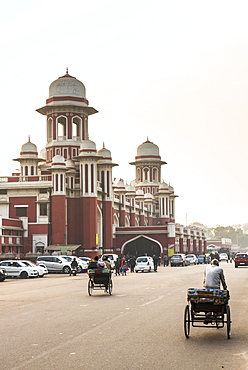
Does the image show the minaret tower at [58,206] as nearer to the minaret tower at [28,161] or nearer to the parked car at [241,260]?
the minaret tower at [28,161]

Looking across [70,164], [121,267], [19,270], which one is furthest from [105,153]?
[19,270]

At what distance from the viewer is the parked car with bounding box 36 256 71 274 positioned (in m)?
46.6

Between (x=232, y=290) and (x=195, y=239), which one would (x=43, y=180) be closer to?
(x=232, y=290)

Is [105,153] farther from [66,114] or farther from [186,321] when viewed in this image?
[186,321]

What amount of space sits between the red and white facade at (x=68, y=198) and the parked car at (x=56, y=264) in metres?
10.6

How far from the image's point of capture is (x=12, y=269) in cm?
4025

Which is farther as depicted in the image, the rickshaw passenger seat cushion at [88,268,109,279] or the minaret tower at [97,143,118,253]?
the minaret tower at [97,143,118,253]

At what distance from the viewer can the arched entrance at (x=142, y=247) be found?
3253 inches

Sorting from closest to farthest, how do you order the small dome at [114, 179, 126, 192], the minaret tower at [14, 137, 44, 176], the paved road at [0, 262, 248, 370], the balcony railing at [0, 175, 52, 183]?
1. the paved road at [0, 262, 248, 370]
2. the balcony railing at [0, 175, 52, 183]
3. the minaret tower at [14, 137, 44, 176]
4. the small dome at [114, 179, 126, 192]

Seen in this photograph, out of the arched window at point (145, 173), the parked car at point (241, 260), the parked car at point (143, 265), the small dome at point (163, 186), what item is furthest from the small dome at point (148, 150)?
the parked car at point (143, 265)

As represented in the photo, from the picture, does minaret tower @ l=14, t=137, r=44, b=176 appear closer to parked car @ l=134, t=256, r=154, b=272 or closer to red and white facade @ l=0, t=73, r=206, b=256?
red and white facade @ l=0, t=73, r=206, b=256

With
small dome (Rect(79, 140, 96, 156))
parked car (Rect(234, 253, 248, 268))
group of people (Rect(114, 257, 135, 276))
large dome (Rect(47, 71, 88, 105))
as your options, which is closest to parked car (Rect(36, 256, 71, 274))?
group of people (Rect(114, 257, 135, 276))

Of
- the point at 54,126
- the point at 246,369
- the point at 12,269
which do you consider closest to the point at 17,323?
the point at 246,369

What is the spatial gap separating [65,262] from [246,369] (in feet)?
126
